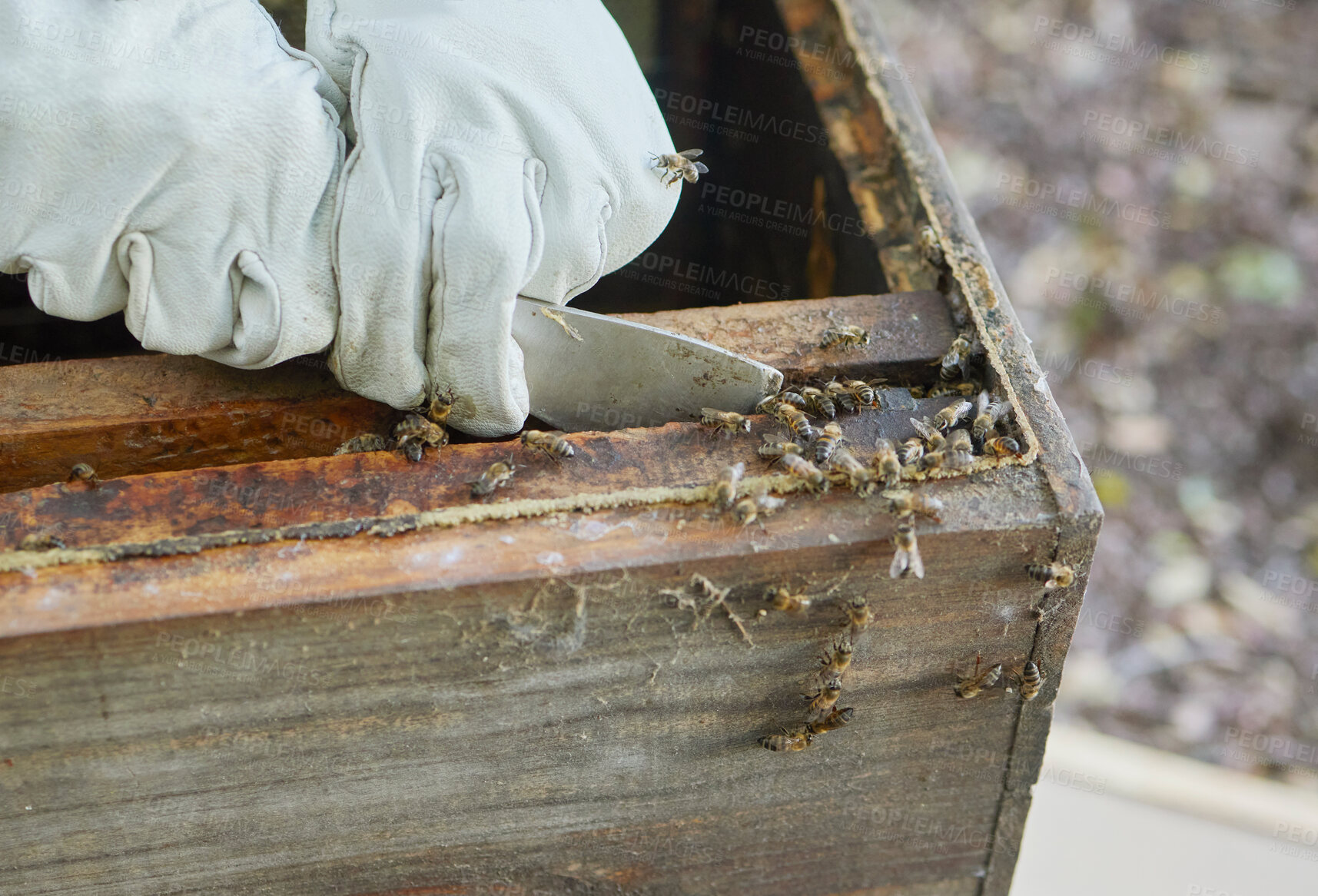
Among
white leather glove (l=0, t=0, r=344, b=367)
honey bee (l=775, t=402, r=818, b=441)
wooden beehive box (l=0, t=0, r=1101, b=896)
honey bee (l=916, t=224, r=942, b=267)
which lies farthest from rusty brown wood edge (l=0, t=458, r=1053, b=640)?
honey bee (l=916, t=224, r=942, b=267)

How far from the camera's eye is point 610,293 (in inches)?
114

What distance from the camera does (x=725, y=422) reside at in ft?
4.87

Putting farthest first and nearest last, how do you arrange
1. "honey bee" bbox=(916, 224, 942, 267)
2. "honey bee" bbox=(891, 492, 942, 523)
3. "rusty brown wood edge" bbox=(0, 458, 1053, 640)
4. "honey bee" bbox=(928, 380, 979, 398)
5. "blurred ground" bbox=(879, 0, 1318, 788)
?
"blurred ground" bbox=(879, 0, 1318, 788) < "honey bee" bbox=(916, 224, 942, 267) < "honey bee" bbox=(928, 380, 979, 398) < "honey bee" bbox=(891, 492, 942, 523) < "rusty brown wood edge" bbox=(0, 458, 1053, 640)

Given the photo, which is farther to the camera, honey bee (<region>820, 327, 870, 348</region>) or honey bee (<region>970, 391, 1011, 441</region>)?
honey bee (<region>820, 327, 870, 348</region>)

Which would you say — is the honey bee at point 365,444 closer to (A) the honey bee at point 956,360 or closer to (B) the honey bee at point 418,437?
(B) the honey bee at point 418,437

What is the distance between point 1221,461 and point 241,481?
165 inches

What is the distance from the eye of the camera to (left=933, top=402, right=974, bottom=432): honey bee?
1504 mm

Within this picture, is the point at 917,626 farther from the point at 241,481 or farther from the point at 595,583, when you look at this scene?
the point at 241,481

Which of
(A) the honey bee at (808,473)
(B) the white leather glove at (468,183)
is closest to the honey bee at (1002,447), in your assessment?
(A) the honey bee at (808,473)

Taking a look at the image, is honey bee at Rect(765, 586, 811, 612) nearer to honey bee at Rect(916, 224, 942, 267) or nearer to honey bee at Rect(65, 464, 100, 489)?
honey bee at Rect(916, 224, 942, 267)

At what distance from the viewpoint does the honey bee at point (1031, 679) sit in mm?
1533

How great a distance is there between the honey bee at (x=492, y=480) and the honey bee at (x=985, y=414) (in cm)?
65

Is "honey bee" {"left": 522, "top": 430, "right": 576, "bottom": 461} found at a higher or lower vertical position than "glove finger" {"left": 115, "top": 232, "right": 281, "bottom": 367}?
lower

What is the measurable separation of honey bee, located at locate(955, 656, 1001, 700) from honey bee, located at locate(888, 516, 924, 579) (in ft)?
0.85
